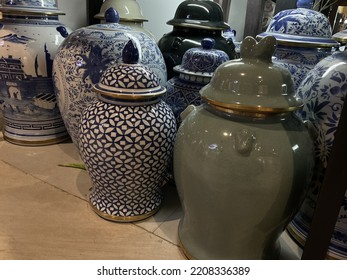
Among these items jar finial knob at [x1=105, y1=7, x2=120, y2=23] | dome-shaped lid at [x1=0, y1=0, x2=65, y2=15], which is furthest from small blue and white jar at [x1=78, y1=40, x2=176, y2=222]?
dome-shaped lid at [x1=0, y1=0, x2=65, y2=15]

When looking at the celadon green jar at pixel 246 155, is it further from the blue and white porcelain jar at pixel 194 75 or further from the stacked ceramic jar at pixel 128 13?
the stacked ceramic jar at pixel 128 13

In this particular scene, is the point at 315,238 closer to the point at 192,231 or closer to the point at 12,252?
the point at 192,231

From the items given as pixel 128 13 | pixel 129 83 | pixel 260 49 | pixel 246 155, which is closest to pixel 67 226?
pixel 129 83

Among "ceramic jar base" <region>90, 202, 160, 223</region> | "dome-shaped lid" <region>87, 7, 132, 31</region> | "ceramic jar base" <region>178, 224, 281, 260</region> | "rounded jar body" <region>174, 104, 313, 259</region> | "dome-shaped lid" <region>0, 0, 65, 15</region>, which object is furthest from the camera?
"dome-shaped lid" <region>0, 0, 65, 15</region>

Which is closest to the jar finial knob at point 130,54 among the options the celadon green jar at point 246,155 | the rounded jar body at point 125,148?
the rounded jar body at point 125,148

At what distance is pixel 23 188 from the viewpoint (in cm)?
87

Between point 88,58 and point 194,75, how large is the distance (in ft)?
0.94

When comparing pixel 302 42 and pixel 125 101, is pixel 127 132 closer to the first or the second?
pixel 125 101

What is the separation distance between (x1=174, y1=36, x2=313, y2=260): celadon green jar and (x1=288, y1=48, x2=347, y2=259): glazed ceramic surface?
6 centimetres

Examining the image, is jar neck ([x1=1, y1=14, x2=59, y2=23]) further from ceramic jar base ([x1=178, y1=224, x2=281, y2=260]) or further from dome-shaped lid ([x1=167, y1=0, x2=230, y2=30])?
ceramic jar base ([x1=178, y1=224, x2=281, y2=260])

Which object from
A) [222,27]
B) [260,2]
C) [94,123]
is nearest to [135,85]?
[94,123]

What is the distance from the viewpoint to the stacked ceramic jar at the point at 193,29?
1090mm

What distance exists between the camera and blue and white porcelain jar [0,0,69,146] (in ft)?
3.26
